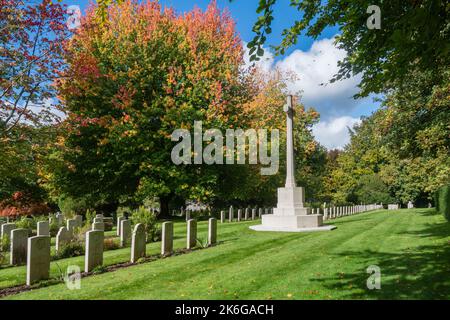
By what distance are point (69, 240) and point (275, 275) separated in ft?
25.1

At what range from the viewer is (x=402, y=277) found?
7.80 metres

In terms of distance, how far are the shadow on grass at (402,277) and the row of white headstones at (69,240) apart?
16.8 ft

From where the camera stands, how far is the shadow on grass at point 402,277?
6.61 m

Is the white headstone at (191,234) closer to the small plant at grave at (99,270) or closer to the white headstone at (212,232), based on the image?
the white headstone at (212,232)

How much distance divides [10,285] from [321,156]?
57.3m

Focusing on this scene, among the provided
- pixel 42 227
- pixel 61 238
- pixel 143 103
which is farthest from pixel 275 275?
pixel 143 103

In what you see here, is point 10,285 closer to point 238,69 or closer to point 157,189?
point 157,189

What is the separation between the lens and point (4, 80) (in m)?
13.7

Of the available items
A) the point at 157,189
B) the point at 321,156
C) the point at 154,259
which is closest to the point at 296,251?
the point at 154,259

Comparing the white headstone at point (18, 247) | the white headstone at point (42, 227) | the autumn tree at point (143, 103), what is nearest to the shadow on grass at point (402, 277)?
the white headstone at point (18, 247)

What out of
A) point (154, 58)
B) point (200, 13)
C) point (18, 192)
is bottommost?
point (18, 192)

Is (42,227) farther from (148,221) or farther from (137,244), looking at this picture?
(137,244)

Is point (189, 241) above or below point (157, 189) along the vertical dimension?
below

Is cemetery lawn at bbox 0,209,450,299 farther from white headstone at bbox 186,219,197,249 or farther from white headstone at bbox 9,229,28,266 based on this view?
white headstone at bbox 9,229,28,266
